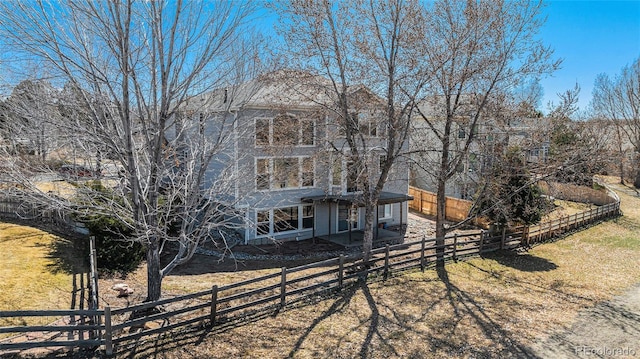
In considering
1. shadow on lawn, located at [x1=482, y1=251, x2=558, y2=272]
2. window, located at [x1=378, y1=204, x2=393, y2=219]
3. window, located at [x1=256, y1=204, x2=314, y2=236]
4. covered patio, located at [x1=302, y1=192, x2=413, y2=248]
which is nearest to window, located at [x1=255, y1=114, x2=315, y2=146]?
covered patio, located at [x1=302, y1=192, x2=413, y2=248]

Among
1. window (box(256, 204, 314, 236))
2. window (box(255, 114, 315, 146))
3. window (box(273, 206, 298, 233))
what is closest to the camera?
window (box(255, 114, 315, 146))

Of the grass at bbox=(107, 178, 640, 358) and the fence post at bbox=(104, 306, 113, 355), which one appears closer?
the fence post at bbox=(104, 306, 113, 355)

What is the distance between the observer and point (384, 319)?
9797 millimetres

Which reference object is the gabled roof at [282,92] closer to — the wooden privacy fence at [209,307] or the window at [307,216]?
the wooden privacy fence at [209,307]

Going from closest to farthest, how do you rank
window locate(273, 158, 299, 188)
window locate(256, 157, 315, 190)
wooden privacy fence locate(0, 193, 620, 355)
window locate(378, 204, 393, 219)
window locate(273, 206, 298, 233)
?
wooden privacy fence locate(0, 193, 620, 355), window locate(256, 157, 315, 190), window locate(273, 158, 299, 188), window locate(273, 206, 298, 233), window locate(378, 204, 393, 219)

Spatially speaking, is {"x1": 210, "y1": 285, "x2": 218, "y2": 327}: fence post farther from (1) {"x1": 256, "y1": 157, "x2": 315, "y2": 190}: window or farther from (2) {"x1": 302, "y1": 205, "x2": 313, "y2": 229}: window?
(2) {"x1": 302, "y1": 205, "x2": 313, "y2": 229}: window

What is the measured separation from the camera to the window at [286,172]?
1587cm

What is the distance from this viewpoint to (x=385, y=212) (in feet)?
73.9

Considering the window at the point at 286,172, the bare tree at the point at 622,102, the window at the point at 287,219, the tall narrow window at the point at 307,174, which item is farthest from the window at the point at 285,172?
→ the bare tree at the point at 622,102

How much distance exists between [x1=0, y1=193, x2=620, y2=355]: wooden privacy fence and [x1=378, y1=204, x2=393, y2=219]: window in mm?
5929

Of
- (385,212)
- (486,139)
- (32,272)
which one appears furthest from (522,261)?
(32,272)

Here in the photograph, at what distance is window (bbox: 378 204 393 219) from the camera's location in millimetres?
22281

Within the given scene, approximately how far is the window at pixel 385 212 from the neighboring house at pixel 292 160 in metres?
0.05

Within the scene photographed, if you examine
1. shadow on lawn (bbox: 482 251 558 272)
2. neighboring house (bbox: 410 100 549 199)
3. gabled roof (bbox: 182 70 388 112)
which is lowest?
shadow on lawn (bbox: 482 251 558 272)
